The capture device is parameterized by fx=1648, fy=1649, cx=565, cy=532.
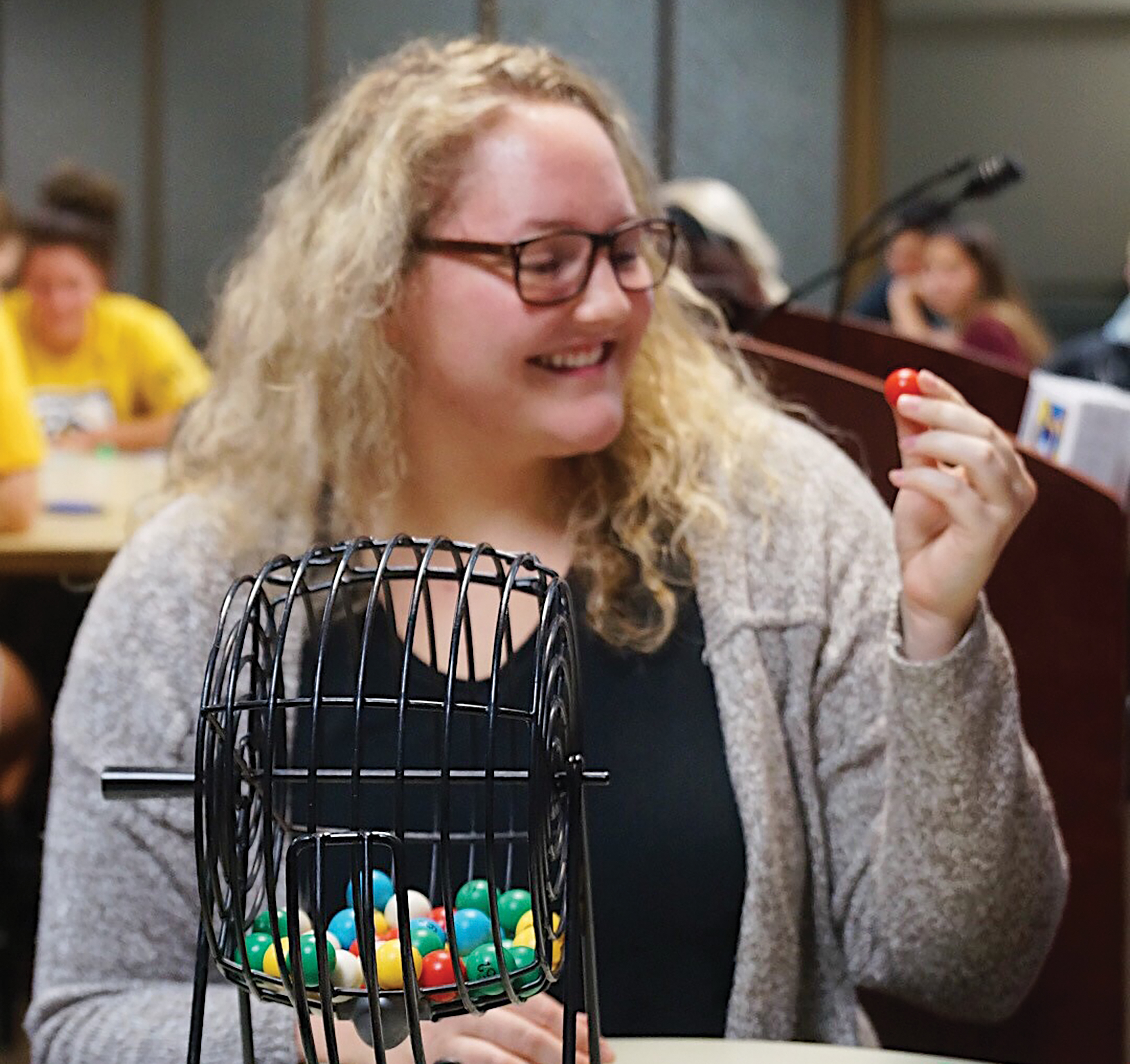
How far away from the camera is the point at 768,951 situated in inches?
44.1

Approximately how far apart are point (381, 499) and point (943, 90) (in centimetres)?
562

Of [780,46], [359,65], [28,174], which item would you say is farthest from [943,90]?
[359,65]

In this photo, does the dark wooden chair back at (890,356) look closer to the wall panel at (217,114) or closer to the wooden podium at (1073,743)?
the wooden podium at (1073,743)

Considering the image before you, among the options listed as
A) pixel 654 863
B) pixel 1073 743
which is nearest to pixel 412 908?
pixel 654 863

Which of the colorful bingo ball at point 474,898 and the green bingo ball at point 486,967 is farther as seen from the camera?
the colorful bingo ball at point 474,898

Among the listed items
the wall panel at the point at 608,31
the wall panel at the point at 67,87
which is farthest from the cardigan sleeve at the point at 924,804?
the wall panel at the point at 67,87

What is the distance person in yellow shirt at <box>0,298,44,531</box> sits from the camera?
2.35 meters

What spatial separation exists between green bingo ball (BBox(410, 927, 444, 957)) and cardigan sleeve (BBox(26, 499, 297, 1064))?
1.12 feet

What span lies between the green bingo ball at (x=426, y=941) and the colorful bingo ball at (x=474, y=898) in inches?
2.3

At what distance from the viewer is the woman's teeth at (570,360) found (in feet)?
3.86

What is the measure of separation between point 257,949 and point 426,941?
3.0 inches

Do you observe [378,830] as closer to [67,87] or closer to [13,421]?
[13,421]

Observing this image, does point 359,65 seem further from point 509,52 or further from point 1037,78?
point 1037,78

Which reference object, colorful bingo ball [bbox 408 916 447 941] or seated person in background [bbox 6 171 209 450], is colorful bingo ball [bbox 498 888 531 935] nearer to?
colorful bingo ball [bbox 408 916 447 941]
